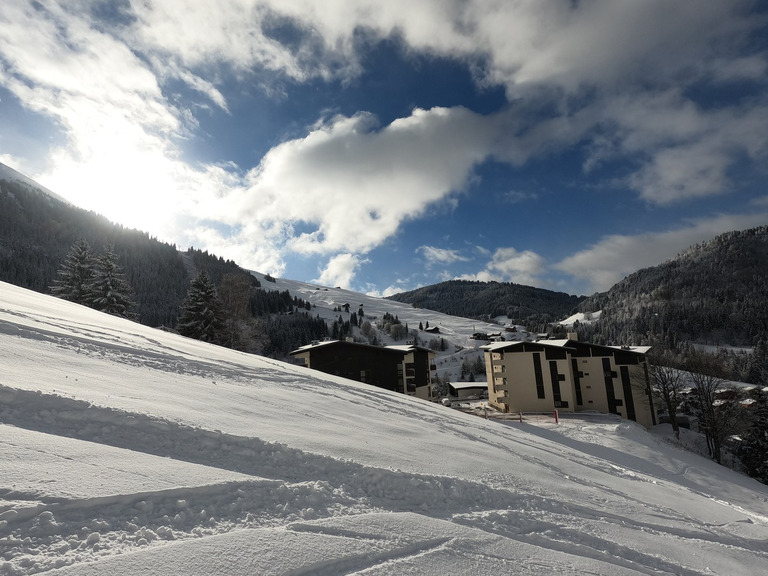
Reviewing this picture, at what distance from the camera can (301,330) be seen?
141000 millimetres

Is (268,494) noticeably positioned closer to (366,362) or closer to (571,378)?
(366,362)

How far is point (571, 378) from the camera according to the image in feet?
128

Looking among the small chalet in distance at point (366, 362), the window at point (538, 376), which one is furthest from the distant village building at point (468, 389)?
the window at point (538, 376)

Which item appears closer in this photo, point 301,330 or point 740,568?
point 740,568

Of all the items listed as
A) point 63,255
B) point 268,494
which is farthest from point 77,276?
point 63,255

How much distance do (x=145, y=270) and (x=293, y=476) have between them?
205 metres

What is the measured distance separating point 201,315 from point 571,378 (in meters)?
39.4

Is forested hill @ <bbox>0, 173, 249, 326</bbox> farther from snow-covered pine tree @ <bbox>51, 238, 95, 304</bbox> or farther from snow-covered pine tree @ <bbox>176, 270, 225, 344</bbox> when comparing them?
snow-covered pine tree @ <bbox>176, 270, 225, 344</bbox>

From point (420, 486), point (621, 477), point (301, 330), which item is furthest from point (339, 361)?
point (301, 330)

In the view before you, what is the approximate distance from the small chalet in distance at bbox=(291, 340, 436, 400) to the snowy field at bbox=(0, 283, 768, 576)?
3256cm

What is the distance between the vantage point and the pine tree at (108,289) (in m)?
34.6

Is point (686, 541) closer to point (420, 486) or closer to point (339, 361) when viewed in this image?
point (420, 486)

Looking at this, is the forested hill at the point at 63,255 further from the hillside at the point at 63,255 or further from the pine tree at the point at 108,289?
the pine tree at the point at 108,289

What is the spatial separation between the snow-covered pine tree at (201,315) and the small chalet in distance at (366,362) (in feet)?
29.6
